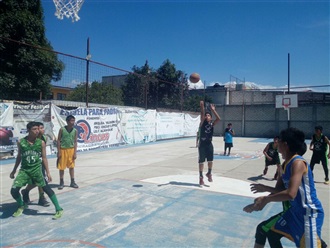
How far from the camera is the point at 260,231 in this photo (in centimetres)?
302

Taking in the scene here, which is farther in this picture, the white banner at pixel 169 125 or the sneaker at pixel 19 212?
the white banner at pixel 169 125

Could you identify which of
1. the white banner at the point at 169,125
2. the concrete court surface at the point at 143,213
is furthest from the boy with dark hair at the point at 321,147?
the white banner at the point at 169,125

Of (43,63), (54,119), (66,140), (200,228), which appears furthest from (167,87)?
(200,228)

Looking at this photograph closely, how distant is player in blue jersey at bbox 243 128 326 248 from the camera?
8.52ft

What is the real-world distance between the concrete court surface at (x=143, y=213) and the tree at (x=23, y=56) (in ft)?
41.5

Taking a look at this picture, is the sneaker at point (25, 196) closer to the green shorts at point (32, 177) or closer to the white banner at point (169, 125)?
the green shorts at point (32, 177)

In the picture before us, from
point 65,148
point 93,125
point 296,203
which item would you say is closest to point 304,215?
point 296,203

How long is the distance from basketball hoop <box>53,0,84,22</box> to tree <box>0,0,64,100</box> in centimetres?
1263

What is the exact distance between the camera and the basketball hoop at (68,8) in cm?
693

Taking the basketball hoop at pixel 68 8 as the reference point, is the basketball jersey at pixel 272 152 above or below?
below

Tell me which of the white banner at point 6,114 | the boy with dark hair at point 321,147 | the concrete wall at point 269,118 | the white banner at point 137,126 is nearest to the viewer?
the boy with dark hair at point 321,147

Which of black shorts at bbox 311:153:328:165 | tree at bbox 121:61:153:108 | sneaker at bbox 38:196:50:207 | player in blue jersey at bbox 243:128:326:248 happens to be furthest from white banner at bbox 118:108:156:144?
player in blue jersey at bbox 243:128:326:248

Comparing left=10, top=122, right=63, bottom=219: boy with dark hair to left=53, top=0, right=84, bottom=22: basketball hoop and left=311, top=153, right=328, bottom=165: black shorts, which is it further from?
left=311, top=153, right=328, bottom=165: black shorts

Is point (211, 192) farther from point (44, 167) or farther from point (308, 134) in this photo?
point (308, 134)
